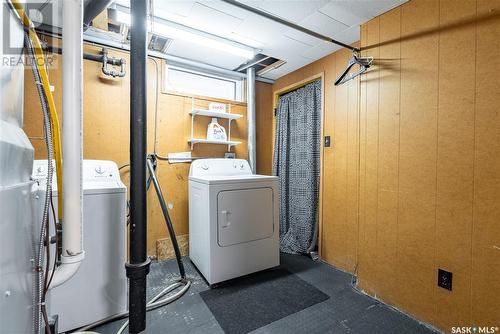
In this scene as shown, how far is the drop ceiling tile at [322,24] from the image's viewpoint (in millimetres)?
1986

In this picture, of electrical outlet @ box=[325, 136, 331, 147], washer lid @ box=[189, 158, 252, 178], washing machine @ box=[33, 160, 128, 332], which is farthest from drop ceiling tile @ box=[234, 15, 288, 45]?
washing machine @ box=[33, 160, 128, 332]

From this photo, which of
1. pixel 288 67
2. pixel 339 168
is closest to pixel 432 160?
pixel 339 168

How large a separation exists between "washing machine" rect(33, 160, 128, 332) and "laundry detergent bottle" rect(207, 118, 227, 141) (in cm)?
142

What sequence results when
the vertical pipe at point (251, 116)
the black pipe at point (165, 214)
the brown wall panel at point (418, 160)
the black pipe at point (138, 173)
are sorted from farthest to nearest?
the vertical pipe at point (251, 116) → the black pipe at point (165, 214) → the brown wall panel at point (418, 160) → the black pipe at point (138, 173)

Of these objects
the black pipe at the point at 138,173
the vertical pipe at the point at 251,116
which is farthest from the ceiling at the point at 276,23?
the black pipe at the point at 138,173

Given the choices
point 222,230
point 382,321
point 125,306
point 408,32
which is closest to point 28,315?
point 125,306

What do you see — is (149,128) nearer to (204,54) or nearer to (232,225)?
(204,54)

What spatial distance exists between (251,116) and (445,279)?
8.05 ft

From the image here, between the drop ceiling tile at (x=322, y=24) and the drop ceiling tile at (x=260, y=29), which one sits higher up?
the drop ceiling tile at (x=322, y=24)

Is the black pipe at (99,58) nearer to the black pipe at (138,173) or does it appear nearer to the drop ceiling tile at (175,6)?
the drop ceiling tile at (175,6)

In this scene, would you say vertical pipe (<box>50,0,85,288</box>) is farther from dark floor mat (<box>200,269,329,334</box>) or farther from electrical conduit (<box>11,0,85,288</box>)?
dark floor mat (<box>200,269,329,334</box>)

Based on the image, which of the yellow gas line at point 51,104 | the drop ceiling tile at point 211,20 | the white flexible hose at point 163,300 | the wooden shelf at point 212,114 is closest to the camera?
the yellow gas line at point 51,104

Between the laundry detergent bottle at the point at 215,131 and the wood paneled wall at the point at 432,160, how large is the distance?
5.14ft

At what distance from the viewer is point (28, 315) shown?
→ 75 centimetres
